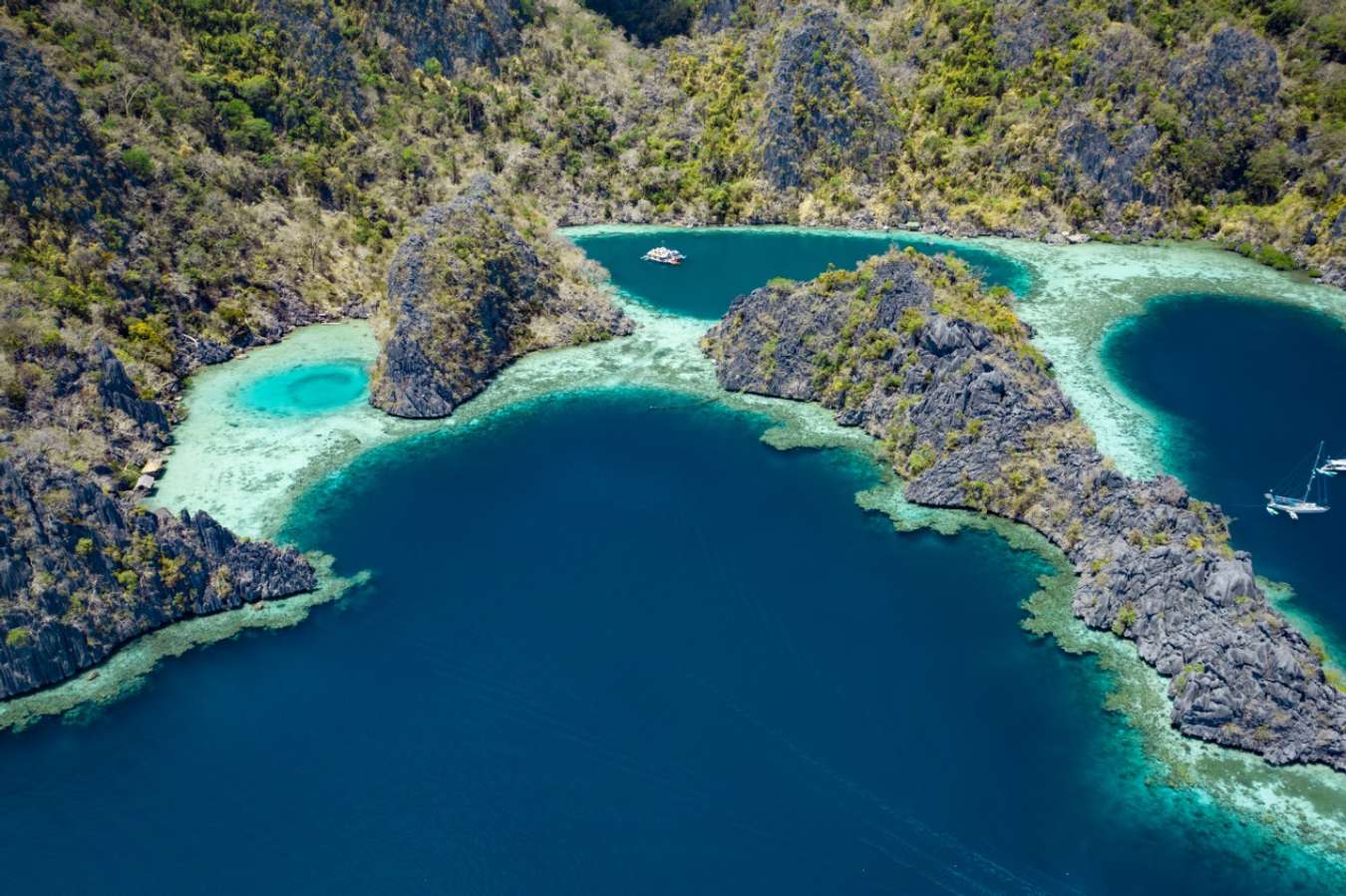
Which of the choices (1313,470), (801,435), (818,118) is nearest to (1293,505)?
(1313,470)

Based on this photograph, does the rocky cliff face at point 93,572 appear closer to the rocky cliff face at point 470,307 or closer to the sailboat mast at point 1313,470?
the rocky cliff face at point 470,307

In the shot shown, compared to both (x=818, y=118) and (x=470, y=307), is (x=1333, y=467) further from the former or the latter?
(x=818, y=118)

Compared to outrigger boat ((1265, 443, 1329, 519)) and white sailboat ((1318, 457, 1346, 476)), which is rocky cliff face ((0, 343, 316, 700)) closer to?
outrigger boat ((1265, 443, 1329, 519))

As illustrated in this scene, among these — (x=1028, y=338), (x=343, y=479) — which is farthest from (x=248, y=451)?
(x=1028, y=338)

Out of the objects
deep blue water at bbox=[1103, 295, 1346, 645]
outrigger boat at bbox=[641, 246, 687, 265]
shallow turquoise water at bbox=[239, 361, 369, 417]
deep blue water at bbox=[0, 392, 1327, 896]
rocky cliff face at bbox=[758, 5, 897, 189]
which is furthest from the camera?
rocky cliff face at bbox=[758, 5, 897, 189]

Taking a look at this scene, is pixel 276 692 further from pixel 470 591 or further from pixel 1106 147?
pixel 1106 147

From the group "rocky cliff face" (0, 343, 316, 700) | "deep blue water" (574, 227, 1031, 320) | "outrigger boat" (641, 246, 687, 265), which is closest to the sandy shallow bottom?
"rocky cliff face" (0, 343, 316, 700)
